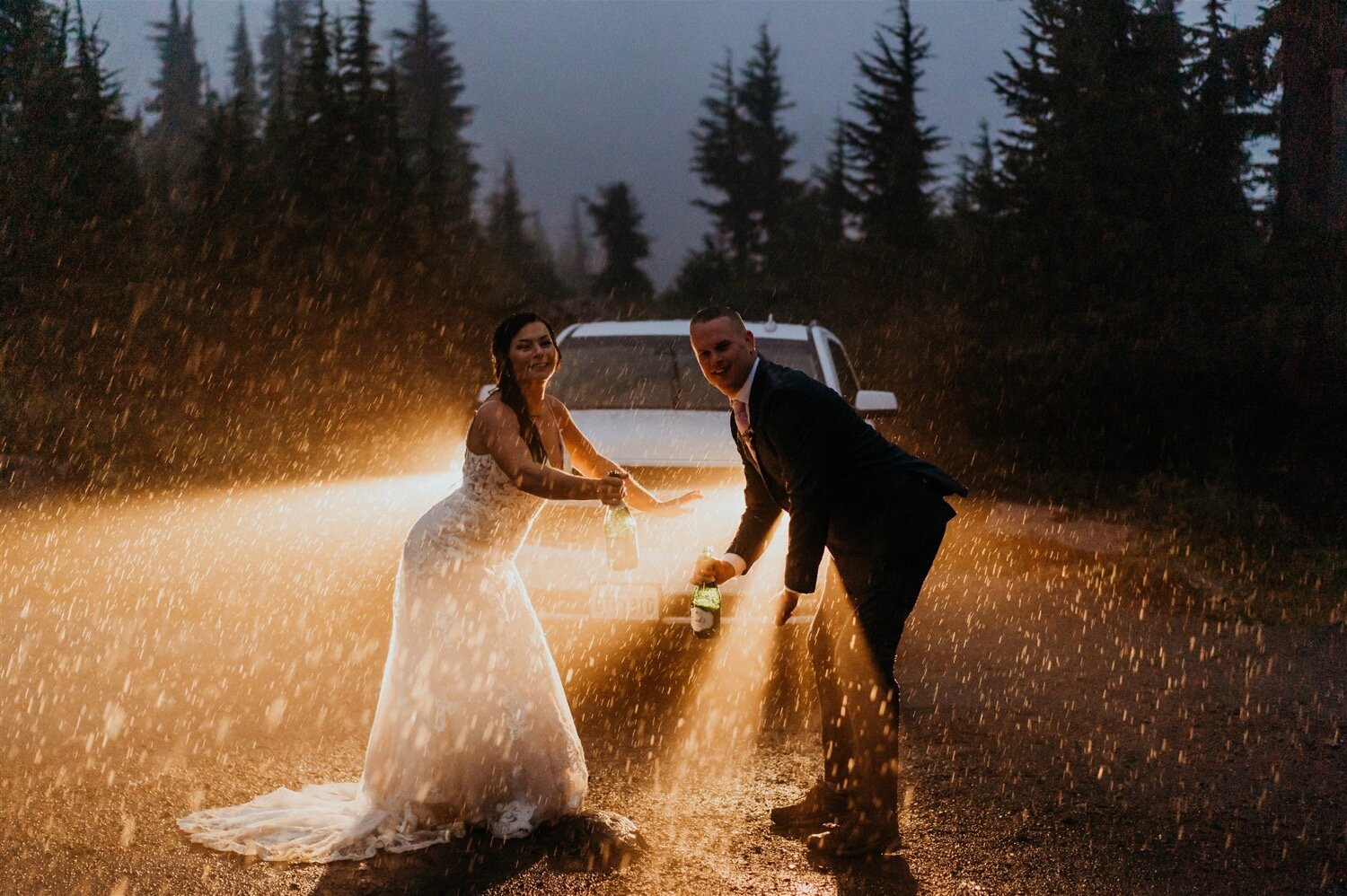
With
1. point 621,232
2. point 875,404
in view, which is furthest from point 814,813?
point 621,232

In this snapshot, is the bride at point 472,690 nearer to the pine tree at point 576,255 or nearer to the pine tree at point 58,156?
the pine tree at point 58,156

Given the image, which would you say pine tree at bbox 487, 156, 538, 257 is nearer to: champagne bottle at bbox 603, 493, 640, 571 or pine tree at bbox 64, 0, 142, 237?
pine tree at bbox 64, 0, 142, 237

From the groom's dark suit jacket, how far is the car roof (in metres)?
4.29

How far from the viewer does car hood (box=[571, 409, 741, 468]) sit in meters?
6.80

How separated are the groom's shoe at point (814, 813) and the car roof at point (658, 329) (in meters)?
4.58

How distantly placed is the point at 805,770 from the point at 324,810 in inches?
78.7

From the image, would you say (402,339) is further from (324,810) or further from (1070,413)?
(324,810)

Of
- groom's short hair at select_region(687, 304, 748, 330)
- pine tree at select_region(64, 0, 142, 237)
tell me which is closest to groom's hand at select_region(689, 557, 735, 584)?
groom's short hair at select_region(687, 304, 748, 330)

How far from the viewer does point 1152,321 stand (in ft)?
61.2

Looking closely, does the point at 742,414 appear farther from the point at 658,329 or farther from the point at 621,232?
the point at 621,232

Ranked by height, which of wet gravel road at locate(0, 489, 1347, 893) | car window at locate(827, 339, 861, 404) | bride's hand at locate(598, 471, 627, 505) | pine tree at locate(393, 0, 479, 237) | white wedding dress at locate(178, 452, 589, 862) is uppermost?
pine tree at locate(393, 0, 479, 237)

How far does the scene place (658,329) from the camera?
903cm

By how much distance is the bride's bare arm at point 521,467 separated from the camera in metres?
4.39

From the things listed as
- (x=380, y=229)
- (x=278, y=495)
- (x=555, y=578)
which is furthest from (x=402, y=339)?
(x=555, y=578)
